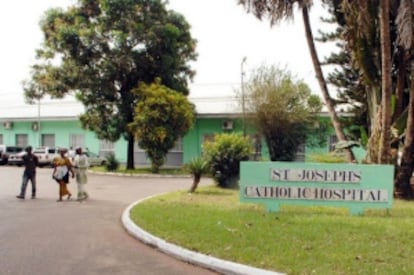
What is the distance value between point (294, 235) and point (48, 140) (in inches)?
1411

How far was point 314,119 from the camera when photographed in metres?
26.7

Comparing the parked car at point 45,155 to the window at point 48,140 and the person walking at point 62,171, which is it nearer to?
the window at point 48,140

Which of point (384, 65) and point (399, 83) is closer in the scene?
point (384, 65)

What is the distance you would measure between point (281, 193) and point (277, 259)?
425cm

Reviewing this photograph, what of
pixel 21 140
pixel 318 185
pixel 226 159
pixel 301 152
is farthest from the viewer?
pixel 21 140

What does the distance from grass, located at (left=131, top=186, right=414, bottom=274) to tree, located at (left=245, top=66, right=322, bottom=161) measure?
1408cm

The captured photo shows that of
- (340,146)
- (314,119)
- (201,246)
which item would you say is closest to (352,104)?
(314,119)

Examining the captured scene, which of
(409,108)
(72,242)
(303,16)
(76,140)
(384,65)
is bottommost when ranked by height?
(72,242)

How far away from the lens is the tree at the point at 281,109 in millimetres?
25641

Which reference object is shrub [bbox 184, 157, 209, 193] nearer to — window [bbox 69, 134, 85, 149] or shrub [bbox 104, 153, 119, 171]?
shrub [bbox 104, 153, 119, 171]

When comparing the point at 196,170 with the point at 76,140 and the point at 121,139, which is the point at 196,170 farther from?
the point at 76,140

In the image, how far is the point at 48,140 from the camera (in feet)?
133

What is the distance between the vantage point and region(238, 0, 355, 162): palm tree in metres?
15.9

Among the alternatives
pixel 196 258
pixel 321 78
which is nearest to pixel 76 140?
pixel 321 78
